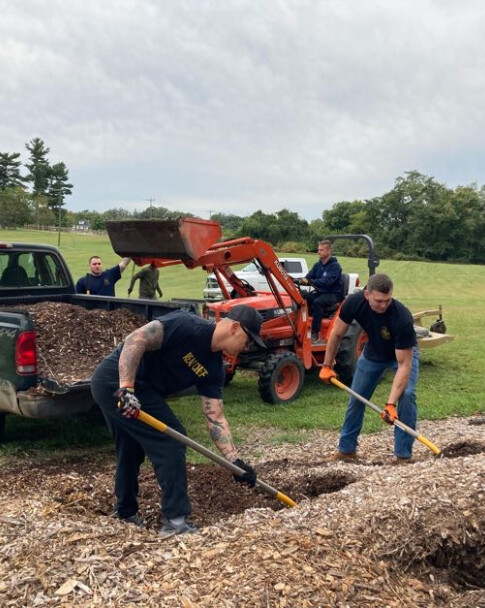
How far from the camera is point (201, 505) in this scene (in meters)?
4.72

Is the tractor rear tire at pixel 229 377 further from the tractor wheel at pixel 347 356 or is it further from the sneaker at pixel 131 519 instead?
the sneaker at pixel 131 519

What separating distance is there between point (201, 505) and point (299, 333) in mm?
Result: 4585

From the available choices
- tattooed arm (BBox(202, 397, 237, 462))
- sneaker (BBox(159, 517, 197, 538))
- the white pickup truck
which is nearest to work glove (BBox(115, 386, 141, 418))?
tattooed arm (BBox(202, 397, 237, 462))

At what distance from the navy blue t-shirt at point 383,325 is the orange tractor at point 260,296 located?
1775 millimetres

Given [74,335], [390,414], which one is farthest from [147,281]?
[390,414]

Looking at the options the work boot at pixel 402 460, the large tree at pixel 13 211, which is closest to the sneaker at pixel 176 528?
the work boot at pixel 402 460

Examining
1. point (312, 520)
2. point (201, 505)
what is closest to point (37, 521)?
point (201, 505)

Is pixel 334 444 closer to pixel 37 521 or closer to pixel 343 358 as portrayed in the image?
pixel 343 358

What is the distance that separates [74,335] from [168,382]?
2.91 metres

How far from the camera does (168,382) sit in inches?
165

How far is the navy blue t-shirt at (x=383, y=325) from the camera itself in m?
5.62

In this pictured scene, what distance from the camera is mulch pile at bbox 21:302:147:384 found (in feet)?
20.8

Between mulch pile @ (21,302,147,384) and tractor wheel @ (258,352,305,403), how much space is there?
6.21 ft

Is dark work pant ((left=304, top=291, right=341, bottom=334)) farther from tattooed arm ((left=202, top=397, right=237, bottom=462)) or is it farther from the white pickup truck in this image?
the white pickup truck
